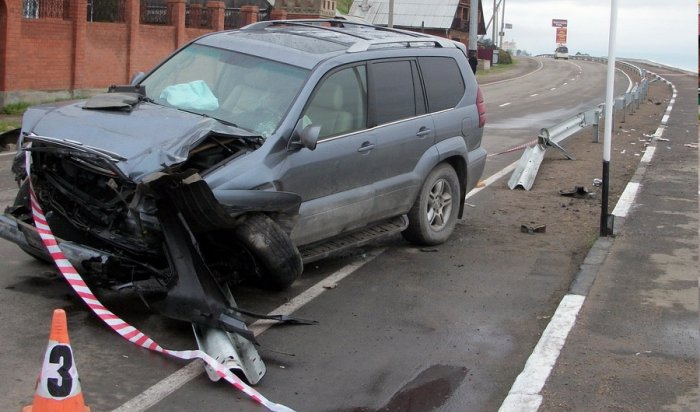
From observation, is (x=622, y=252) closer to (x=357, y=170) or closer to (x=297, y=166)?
(x=357, y=170)

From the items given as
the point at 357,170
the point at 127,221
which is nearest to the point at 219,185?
the point at 127,221

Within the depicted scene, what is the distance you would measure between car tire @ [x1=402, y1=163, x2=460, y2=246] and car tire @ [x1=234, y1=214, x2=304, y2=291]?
7.45ft

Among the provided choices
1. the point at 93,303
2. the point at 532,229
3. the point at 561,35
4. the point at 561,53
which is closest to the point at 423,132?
the point at 532,229

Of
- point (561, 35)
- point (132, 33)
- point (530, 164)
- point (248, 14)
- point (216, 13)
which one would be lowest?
point (530, 164)

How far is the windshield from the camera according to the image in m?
6.84

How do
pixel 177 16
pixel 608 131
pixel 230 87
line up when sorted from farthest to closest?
pixel 177 16 → pixel 608 131 → pixel 230 87

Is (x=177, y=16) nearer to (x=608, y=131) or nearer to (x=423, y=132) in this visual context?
(x=608, y=131)

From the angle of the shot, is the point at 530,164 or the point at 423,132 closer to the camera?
the point at 423,132

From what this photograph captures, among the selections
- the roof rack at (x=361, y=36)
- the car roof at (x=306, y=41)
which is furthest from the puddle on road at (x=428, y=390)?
the roof rack at (x=361, y=36)

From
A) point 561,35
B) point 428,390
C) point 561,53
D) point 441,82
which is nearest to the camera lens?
point 428,390

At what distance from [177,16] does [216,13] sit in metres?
2.28

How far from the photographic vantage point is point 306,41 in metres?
7.66

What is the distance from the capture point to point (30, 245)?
243 inches

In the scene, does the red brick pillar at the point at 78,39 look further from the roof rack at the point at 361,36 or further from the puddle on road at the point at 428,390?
the puddle on road at the point at 428,390
